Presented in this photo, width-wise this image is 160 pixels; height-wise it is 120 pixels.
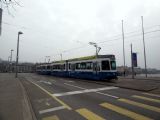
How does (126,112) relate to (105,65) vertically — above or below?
below

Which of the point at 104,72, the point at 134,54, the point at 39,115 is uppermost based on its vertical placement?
the point at 134,54

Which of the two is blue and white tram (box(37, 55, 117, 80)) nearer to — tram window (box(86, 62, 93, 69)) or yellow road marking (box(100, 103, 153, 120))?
tram window (box(86, 62, 93, 69))

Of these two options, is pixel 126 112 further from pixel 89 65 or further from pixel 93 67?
pixel 89 65

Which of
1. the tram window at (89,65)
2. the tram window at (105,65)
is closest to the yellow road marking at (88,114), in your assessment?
the tram window at (105,65)

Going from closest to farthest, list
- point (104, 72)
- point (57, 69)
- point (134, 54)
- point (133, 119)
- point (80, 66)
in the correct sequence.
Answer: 1. point (133, 119)
2. point (104, 72)
3. point (80, 66)
4. point (134, 54)
5. point (57, 69)

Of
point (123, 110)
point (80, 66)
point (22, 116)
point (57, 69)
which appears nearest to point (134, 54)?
point (80, 66)

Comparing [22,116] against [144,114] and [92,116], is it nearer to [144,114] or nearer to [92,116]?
[92,116]

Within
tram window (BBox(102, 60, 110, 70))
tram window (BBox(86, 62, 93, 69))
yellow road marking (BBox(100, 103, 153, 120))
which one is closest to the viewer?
yellow road marking (BBox(100, 103, 153, 120))

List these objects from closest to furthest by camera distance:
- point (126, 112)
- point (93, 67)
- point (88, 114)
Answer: point (88, 114) < point (126, 112) < point (93, 67)

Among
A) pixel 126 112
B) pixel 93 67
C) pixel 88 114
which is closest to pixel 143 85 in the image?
pixel 93 67

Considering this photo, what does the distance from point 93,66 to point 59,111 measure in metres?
17.5

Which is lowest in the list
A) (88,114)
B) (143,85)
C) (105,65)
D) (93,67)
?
(88,114)

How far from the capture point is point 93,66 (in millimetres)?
26359

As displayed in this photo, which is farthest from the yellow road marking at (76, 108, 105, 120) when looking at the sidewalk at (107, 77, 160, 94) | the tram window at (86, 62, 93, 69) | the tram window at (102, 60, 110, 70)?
the tram window at (86, 62, 93, 69)
